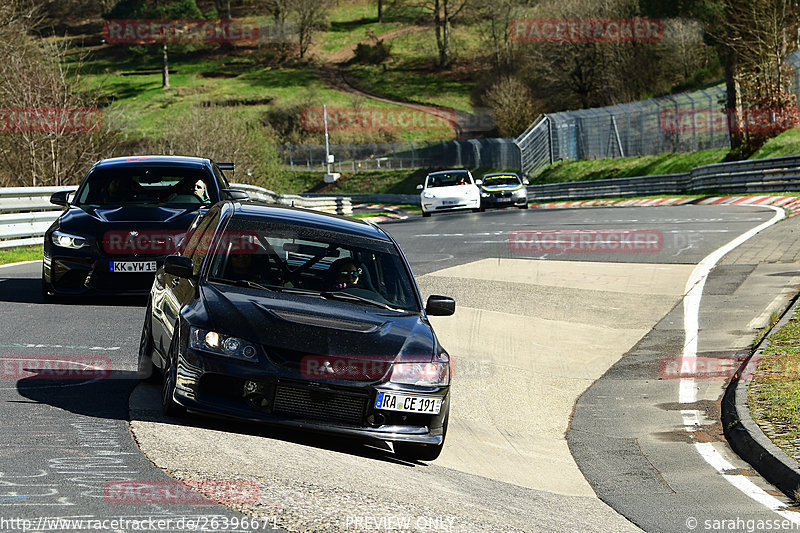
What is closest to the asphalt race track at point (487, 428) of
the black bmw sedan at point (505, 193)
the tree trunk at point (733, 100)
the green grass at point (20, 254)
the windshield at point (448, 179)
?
the green grass at point (20, 254)

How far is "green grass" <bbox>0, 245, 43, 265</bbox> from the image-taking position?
1832 cm

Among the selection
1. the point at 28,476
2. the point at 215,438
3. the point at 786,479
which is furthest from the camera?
the point at 786,479

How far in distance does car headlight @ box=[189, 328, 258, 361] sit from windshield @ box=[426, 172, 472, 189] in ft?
102

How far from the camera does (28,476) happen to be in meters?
5.45

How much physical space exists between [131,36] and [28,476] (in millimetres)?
116099

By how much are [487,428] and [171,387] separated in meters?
3.50

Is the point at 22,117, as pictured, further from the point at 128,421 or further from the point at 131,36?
the point at 131,36

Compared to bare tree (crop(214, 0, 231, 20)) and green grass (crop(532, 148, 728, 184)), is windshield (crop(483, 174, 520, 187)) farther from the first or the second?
bare tree (crop(214, 0, 231, 20))

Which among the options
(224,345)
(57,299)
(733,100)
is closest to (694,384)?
(224,345)

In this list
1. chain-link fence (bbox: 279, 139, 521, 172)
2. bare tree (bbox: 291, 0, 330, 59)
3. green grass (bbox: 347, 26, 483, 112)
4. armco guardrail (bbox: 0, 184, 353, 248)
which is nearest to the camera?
armco guardrail (bbox: 0, 184, 353, 248)

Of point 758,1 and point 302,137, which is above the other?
point 758,1

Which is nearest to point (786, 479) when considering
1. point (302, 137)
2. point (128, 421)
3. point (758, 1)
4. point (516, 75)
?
point (128, 421)

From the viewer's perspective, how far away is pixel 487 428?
9570mm

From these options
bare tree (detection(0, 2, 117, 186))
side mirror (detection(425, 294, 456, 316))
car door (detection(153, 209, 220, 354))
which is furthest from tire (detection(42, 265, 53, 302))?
bare tree (detection(0, 2, 117, 186))
